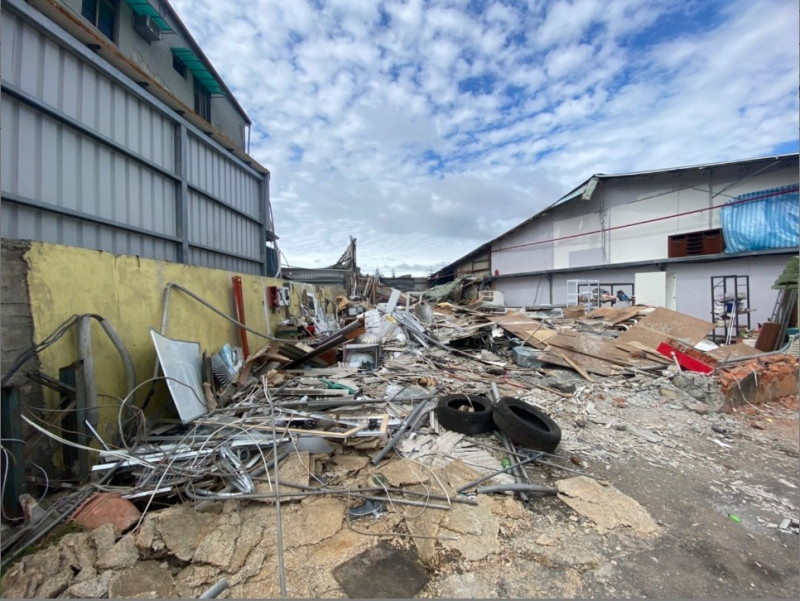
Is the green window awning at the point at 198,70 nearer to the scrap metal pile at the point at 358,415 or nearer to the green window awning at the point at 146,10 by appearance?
the green window awning at the point at 146,10

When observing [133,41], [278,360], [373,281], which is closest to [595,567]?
[278,360]

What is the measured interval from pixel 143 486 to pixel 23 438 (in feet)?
3.05

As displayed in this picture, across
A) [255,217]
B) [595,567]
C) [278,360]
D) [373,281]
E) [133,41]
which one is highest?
[133,41]

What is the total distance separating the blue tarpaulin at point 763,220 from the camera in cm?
1112

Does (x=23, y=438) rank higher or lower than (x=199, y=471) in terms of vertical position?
higher

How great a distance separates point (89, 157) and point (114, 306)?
92.1 inches

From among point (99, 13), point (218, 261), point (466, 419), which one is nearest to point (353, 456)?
point (466, 419)

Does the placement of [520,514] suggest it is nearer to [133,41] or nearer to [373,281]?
[133,41]

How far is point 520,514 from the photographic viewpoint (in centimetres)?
262

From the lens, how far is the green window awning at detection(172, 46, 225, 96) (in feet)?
28.7

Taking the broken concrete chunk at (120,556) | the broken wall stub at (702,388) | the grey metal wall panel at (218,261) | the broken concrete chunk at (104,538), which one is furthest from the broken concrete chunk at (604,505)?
the grey metal wall panel at (218,261)

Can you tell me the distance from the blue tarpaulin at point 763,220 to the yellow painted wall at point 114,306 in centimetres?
1703

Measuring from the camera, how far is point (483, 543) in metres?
2.31

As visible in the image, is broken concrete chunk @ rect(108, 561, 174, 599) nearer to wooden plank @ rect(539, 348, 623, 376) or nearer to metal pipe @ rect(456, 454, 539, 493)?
metal pipe @ rect(456, 454, 539, 493)
